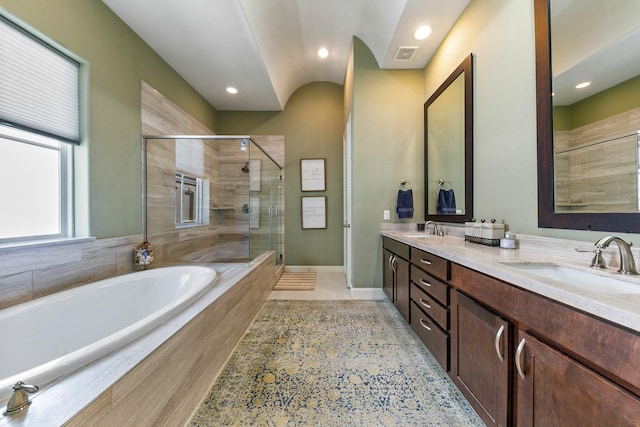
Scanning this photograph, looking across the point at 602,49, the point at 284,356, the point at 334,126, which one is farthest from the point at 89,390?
the point at 334,126

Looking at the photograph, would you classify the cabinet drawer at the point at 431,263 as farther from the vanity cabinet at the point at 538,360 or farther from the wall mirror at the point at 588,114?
the wall mirror at the point at 588,114

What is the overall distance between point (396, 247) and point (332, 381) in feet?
4.22

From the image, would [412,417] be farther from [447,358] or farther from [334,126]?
[334,126]

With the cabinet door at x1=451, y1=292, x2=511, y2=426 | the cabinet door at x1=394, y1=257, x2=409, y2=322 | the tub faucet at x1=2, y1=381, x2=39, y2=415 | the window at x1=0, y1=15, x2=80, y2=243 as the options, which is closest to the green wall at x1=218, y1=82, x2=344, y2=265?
the cabinet door at x1=394, y1=257, x2=409, y2=322

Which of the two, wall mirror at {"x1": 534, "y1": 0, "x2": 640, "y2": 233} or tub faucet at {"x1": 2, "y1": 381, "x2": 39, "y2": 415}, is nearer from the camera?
tub faucet at {"x1": 2, "y1": 381, "x2": 39, "y2": 415}

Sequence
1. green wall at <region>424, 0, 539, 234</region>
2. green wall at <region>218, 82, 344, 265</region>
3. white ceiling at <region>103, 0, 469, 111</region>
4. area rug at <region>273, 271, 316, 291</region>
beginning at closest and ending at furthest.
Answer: green wall at <region>424, 0, 539, 234</region>, white ceiling at <region>103, 0, 469, 111</region>, area rug at <region>273, 271, 316, 291</region>, green wall at <region>218, 82, 344, 265</region>

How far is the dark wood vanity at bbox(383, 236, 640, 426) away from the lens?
622mm

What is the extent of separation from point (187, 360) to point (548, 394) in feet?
4.89

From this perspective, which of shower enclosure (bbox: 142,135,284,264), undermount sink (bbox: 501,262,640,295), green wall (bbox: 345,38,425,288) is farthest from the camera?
green wall (bbox: 345,38,425,288)

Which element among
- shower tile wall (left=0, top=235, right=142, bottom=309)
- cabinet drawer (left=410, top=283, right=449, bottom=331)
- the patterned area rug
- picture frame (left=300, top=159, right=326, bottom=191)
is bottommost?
the patterned area rug

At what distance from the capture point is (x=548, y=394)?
80 cm

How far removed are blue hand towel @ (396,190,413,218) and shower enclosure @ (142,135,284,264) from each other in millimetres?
1813

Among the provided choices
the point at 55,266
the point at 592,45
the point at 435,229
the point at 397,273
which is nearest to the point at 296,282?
the point at 397,273

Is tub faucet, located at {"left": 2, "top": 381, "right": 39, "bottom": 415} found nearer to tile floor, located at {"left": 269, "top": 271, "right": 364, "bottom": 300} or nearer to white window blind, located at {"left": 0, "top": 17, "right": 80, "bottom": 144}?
white window blind, located at {"left": 0, "top": 17, "right": 80, "bottom": 144}
